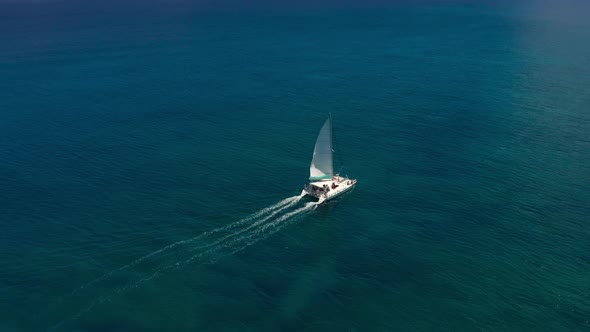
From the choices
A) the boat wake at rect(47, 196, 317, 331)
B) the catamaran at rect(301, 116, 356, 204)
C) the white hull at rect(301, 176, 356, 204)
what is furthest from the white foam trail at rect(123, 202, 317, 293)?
the catamaran at rect(301, 116, 356, 204)

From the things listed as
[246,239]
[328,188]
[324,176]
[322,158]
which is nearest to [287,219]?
[246,239]

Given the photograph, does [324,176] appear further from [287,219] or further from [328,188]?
[287,219]

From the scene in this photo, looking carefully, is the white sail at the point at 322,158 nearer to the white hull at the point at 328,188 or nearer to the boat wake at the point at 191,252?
the white hull at the point at 328,188

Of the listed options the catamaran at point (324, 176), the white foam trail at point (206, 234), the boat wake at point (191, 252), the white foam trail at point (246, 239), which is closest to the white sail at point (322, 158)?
the catamaran at point (324, 176)

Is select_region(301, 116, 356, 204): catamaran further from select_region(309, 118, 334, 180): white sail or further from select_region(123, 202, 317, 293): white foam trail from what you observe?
select_region(123, 202, 317, 293): white foam trail

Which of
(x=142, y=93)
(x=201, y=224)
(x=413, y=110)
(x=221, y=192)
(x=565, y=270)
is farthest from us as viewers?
(x=142, y=93)

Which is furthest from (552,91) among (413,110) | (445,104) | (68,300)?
(68,300)

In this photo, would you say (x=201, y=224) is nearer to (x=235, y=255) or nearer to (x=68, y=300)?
(x=235, y=255)
